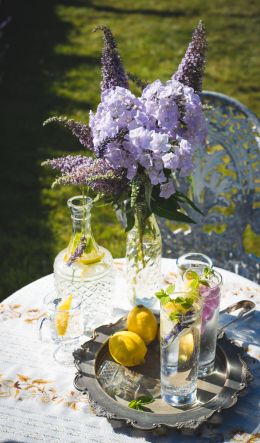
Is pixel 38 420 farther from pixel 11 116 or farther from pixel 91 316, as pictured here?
pixel 11 116

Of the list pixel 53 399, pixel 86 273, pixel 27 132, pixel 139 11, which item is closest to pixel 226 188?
pixel 86 273

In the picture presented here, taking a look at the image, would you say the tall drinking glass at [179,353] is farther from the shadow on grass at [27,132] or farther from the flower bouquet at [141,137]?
the shadow on grass at [27,132]

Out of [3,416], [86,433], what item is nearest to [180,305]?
[86,433]

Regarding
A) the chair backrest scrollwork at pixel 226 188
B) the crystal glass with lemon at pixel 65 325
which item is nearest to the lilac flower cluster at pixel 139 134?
the crystal glass with lemon at pixel 65 325

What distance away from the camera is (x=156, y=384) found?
1.74 meters

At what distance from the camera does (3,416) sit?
5.42ft

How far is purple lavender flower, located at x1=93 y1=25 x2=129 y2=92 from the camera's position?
1.69 m

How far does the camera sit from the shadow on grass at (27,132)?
391 centimetres

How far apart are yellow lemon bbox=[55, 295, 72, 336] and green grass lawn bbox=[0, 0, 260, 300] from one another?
181 centimetres

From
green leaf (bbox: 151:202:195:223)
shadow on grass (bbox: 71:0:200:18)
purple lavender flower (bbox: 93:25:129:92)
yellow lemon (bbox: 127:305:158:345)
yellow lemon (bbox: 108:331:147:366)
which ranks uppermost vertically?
shadow on grass (bbox: 71:0:200:18)

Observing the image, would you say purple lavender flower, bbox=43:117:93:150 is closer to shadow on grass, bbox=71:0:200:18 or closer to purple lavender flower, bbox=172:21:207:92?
purple lavender flower, bbox=172:21:207:92

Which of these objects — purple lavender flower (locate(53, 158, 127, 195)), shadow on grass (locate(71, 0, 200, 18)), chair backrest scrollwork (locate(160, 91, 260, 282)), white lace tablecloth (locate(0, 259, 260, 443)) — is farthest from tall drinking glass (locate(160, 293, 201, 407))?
shadow on grass (locate(71, 0, 200, 18))

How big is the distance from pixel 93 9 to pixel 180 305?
22.6 ft

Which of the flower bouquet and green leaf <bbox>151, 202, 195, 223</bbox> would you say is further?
green leaf <bbox>151, 202, 195, 223</bbox>
